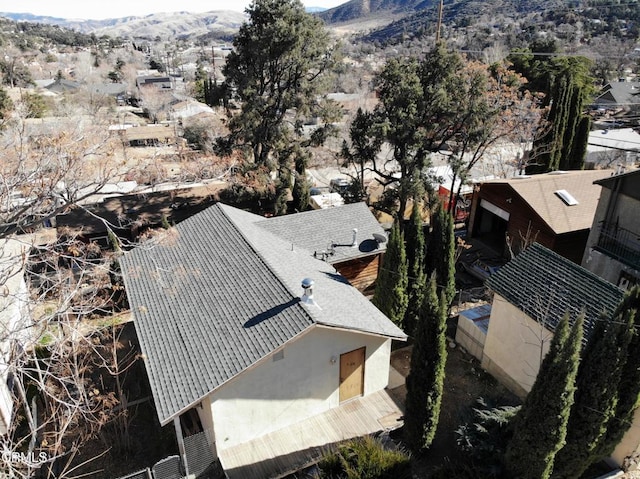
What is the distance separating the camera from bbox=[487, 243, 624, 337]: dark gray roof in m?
12.0

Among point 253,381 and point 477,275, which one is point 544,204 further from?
point 253,381

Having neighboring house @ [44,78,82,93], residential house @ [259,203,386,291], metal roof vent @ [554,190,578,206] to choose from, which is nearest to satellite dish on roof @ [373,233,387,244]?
residential house @ [259,203,386,291]

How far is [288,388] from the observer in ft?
A: 38.1

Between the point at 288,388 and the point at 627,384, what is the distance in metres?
7.54

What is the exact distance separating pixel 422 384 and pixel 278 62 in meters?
21.1

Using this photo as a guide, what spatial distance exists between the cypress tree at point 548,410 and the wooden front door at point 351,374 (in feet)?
14.3

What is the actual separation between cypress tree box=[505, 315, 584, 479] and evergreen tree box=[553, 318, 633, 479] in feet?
1.92

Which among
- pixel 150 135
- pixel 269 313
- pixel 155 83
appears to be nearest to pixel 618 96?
pixel 150 135

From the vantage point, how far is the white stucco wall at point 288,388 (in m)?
10.8

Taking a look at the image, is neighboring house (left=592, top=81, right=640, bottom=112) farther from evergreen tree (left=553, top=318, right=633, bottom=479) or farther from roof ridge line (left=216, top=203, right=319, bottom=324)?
evergreen tree (left=553, top=318, right=633, bottom=479)

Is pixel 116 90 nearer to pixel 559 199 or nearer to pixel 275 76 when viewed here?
pixel 275 76

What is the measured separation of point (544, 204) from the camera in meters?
20.1

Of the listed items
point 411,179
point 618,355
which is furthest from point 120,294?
point 618,355

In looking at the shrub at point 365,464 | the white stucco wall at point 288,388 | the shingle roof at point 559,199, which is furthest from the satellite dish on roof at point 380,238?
the shrub at point 365,464
